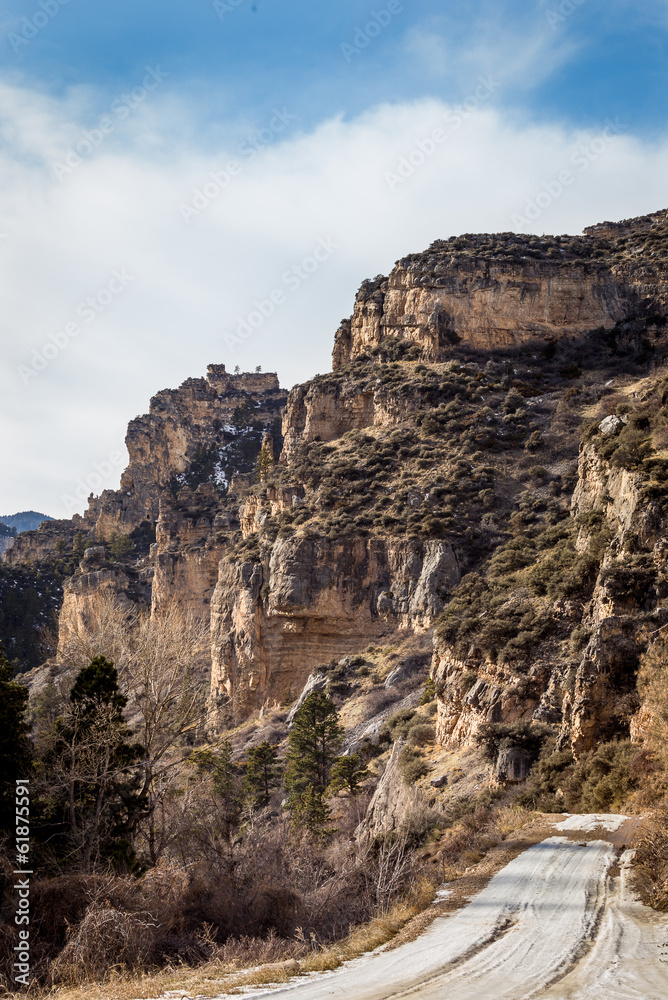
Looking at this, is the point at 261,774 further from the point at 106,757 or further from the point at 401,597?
the point at 106,757

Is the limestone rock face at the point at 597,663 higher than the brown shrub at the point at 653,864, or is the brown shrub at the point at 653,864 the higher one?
the limestone rock face at the point at 597,663

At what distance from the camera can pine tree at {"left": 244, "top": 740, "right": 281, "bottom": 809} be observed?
94.3 ft

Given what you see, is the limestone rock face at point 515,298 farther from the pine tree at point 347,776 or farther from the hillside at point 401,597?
the pine tree at point 347,776

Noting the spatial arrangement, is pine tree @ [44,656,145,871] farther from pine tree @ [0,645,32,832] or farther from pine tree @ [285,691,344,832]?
pine tree @ [285,691,344,832]

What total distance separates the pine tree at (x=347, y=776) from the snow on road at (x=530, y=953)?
15.7 metres

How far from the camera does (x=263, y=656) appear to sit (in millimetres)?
43875

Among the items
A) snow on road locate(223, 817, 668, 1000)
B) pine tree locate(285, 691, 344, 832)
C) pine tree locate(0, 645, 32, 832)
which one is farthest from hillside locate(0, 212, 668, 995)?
pine tree locate(0, 645, 32, 832)

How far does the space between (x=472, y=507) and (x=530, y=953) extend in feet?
112

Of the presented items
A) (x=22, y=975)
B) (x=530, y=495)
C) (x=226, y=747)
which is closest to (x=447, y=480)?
(x=530, y=495)

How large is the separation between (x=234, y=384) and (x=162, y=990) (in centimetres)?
10141

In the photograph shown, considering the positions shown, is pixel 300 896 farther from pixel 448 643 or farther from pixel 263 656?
pixel 263 656

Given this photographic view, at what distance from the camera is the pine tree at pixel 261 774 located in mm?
28750

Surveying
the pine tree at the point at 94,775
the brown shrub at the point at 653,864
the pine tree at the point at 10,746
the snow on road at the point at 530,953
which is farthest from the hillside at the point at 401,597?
the pine tree at the point at 10,746

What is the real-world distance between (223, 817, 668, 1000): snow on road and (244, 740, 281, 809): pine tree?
2041 cm
